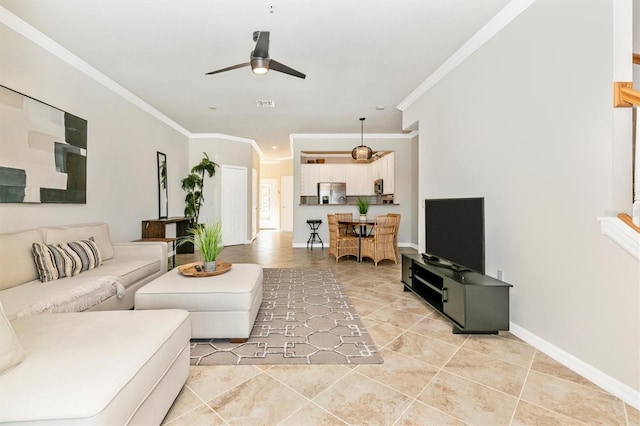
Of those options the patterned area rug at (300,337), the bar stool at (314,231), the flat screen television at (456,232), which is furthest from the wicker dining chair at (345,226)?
the flat screen television at (456,232)

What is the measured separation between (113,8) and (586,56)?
371 centimetres

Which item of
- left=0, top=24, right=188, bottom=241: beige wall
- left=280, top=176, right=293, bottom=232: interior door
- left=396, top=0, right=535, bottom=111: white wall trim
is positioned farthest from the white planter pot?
left=280, top=176, right=293, bottom=232: interior door

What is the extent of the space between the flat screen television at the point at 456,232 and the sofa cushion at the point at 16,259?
378cm

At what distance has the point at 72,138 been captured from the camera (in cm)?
338

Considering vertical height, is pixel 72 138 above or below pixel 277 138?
below

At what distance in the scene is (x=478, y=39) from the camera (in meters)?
2.96

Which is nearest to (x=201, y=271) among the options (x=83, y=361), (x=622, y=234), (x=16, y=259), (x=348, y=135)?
(x=16, y=259)

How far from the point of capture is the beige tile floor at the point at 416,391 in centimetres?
152

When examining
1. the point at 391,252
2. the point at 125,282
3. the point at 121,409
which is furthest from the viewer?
the point at 391,252

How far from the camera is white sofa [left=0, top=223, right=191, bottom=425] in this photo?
3.22ft

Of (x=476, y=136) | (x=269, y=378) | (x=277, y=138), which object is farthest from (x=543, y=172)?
(x=277, y=138)

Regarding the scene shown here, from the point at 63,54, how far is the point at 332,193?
5.67 metres

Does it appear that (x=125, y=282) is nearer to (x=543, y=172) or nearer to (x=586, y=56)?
(x=543, y=172)

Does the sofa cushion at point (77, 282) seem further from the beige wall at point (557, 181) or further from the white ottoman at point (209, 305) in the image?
the beige wall at point (557, 181)
